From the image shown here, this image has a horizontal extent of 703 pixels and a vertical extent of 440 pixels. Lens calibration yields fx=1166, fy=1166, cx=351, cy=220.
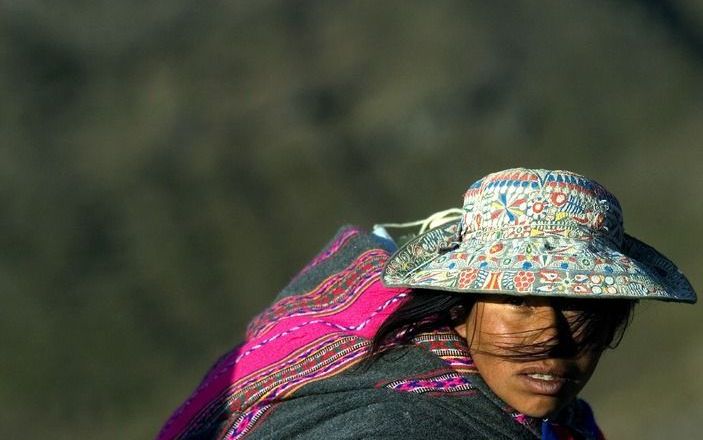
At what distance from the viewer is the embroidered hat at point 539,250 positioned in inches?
75.4

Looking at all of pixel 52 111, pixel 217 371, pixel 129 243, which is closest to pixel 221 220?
pixel 129 243

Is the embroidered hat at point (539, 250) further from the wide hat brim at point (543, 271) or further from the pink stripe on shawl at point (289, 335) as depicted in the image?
the pink stripe on shawl at point (289, 335)

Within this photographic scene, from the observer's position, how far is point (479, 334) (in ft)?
6.75

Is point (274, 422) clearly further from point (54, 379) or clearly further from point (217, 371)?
point (54, 379)

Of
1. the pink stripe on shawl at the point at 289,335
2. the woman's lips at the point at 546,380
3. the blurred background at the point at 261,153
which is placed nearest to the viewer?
the woman's lips at the point at 546,380

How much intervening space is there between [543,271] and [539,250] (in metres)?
0.05

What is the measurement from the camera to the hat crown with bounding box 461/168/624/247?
199 cm

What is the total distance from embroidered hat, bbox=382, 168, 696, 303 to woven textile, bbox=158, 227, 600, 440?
177 millimetres

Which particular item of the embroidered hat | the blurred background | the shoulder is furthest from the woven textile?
the blurred background

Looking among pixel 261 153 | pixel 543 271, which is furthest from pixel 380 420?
pixel 261 153

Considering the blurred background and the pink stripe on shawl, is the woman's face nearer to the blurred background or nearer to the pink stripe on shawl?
the pink stripe on shawl

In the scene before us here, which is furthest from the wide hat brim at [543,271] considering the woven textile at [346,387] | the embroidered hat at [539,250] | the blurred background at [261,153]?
the blurred background at [261,153]

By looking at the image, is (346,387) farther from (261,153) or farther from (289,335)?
(261,153)

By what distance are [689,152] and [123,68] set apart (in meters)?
5.15
